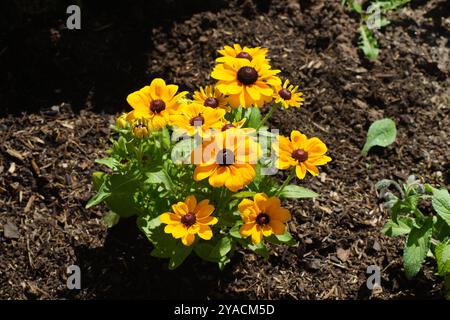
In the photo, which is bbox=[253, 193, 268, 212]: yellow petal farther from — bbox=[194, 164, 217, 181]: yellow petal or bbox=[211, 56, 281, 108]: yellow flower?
bbox=[211, 56, 281, 108]: yellow flower

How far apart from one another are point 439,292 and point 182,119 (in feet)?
5.91

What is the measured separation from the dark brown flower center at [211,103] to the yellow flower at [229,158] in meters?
0.32

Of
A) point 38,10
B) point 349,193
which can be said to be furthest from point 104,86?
point 349,193

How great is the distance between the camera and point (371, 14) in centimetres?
424

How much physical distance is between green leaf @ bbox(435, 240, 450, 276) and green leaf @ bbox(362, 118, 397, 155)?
89 centimetres

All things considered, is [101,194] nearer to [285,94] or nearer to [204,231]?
[204,231]

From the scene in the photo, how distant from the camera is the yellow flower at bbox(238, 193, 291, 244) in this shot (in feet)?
8.01

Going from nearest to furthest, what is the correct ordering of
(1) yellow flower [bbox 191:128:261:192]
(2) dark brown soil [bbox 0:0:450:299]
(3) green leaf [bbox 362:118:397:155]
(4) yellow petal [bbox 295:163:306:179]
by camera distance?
(1) yellow flower [bbox 191:128:261:192] → (4) yellow petal [bbox 295:163:306:179] → (2) dark brown soil [bbox 0:0:450:299] → (3) green leaf [bbox 362:118:397:155]

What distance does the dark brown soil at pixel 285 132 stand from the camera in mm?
3129

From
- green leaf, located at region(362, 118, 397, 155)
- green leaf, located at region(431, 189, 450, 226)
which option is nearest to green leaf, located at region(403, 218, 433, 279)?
green leaf, located at region(431, 189, 450, 226)

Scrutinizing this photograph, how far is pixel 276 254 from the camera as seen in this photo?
322cm

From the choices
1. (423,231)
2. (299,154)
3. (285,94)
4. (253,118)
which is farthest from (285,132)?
(299,154)
